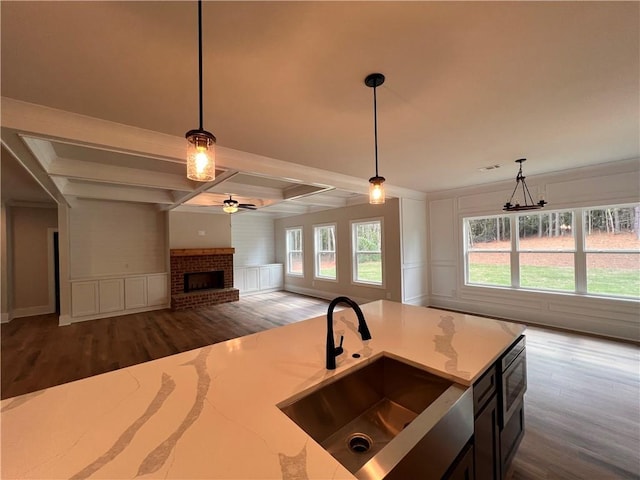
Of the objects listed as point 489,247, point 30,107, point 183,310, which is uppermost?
point 30,107

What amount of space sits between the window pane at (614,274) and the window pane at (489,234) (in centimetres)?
114

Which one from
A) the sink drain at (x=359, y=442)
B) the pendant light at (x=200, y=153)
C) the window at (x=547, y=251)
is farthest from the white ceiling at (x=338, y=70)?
the sink drain at (x=359, y=442)

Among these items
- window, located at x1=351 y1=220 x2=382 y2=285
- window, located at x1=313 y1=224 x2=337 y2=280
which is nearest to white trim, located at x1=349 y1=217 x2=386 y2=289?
Answer: window, located at x1=351 y1=220 x2=382 y2=285

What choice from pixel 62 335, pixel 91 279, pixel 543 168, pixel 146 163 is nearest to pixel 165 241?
pixel 91 279

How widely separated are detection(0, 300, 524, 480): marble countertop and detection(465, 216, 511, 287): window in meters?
4.01

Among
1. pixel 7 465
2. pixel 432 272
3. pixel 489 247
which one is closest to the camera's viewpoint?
pixel 7 465

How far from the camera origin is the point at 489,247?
5.18m

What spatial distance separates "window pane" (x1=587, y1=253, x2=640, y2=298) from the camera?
12.4 feet

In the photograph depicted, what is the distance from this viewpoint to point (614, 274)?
3.94m

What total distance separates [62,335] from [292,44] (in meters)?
5.77

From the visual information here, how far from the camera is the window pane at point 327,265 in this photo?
7078 millimetres

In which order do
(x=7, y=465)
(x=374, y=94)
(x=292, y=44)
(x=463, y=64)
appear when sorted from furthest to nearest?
(x=374, y=94)
(x=463, y=64)
(x=292, y=44)
(x=7, y=465)

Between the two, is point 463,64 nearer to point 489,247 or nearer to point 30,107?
point 30,107

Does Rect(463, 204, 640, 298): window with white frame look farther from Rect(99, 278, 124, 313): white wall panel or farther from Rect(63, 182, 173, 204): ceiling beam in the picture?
Rect(99, 278, 124, 313): white wall panel
